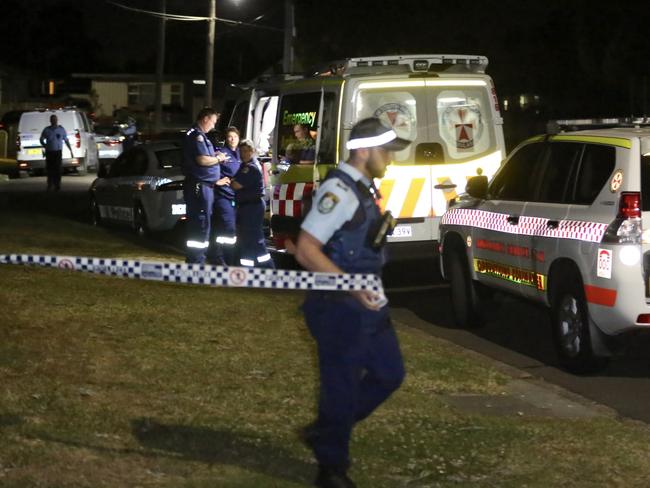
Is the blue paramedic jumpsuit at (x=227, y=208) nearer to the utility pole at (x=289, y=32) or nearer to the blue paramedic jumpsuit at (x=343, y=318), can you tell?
the blue paramedic jumpsuit at (x=343, y=318)

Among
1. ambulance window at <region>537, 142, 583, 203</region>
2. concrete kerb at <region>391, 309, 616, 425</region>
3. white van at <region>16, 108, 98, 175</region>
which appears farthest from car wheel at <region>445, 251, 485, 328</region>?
white van at <region>16, 108, 98, 175</region>

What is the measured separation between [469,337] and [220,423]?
4.23m

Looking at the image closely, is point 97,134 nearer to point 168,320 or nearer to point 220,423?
point 168,320

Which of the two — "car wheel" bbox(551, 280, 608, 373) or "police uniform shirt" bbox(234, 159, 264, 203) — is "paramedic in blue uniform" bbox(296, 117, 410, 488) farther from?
"police uniform shirt" bbox(234, 159, 264, 203)

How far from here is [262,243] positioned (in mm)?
13992

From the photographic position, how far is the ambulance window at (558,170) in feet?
31.7

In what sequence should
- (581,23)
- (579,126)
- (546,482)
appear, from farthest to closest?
1. (581,23)
2. (579,126)
3. (546,482)

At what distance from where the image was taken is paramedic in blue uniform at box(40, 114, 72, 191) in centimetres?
2892

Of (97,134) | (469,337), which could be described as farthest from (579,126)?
(97,134)

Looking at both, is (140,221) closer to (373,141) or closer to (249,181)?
(249,181)

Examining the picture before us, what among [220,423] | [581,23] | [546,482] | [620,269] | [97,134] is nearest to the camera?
[546,482]

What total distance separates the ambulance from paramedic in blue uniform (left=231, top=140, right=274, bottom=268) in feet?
1.45

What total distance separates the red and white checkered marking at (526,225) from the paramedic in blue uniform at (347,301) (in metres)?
3.28

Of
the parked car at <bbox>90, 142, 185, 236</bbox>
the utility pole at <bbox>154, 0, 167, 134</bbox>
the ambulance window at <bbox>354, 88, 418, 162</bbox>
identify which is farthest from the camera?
the utility pole at <bbox>154, 0, 167, 134</bbox>
